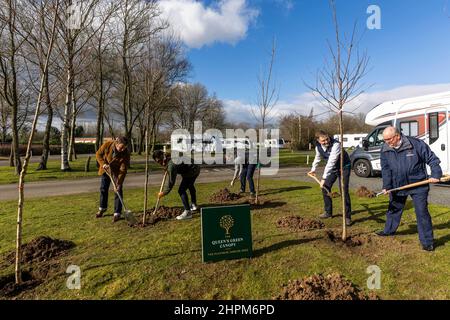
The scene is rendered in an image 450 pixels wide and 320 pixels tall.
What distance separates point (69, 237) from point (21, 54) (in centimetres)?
1543

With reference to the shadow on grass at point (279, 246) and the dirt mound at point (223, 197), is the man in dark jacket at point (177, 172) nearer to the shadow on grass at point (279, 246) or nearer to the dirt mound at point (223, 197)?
the dirt mound at point (223, 197)

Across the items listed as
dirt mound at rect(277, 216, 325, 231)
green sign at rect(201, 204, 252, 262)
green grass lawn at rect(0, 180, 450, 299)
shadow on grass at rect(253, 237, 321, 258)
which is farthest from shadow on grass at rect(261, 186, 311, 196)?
green sign at rect(201, 204, 252, 262)

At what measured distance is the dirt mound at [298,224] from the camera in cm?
559

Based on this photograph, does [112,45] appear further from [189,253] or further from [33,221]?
[189,253]

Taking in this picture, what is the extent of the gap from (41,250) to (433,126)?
12.8 metres

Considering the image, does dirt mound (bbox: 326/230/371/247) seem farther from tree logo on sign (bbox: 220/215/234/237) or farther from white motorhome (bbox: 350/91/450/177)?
white motorhome (bbox: 350/91/450/177)

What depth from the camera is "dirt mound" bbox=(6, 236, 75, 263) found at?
4340 millimetres

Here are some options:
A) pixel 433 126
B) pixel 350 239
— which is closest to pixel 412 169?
pixel 350 239

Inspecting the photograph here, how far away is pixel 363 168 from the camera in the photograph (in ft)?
44.7

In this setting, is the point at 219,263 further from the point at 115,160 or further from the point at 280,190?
the point at 280,190

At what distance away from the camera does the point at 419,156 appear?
4.46m

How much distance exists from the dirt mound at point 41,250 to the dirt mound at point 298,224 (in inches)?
156

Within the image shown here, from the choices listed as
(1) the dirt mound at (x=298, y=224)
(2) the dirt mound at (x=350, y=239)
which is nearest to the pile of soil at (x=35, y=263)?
(1) the dirt mound at (x=298, y=224)
